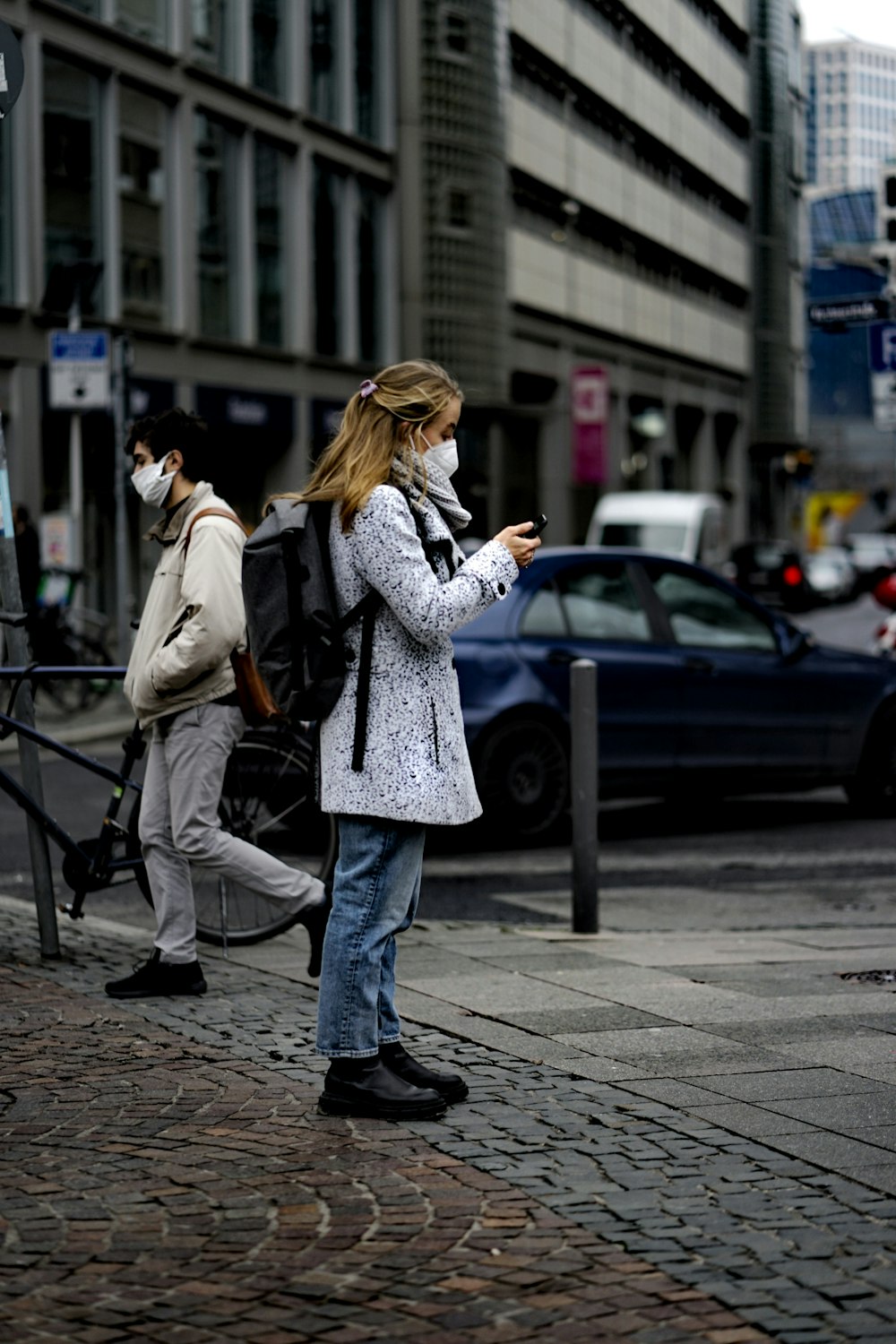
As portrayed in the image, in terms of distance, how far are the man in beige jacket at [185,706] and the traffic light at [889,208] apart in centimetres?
1340

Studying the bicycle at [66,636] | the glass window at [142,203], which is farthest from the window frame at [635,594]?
the glass window at [142,203]

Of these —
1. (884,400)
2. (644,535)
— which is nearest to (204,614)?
(884,400)

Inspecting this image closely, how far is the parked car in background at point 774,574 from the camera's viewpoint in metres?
47.2

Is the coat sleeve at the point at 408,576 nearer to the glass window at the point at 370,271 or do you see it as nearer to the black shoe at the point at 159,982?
Answer: the black shoe at the point at 159,982

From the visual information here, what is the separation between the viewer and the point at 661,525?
37062 mm

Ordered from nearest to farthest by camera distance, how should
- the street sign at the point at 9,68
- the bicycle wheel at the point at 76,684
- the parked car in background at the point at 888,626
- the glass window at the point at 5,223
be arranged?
the street sign at the point at 9,68 → the bicycle wheel at the point at 76,684 → the parked car in background at the point at 888,626 → the glass window at the point at 5,223

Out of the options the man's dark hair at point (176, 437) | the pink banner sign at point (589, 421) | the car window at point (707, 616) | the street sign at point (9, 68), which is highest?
the pink banner sign at point (589, 421)

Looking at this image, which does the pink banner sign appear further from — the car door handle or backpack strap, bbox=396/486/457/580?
backpack strap, bbox=396/486/457/580

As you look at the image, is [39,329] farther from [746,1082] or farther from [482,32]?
[746,1082]

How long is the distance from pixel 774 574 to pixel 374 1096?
43.5m

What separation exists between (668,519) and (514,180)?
11.1 meters

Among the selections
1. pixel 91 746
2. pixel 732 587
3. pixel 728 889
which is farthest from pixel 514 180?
pixel 728 889

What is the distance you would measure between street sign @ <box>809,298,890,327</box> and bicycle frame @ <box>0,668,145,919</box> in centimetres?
1153

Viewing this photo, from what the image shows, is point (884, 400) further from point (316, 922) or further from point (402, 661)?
point (402, 661)
